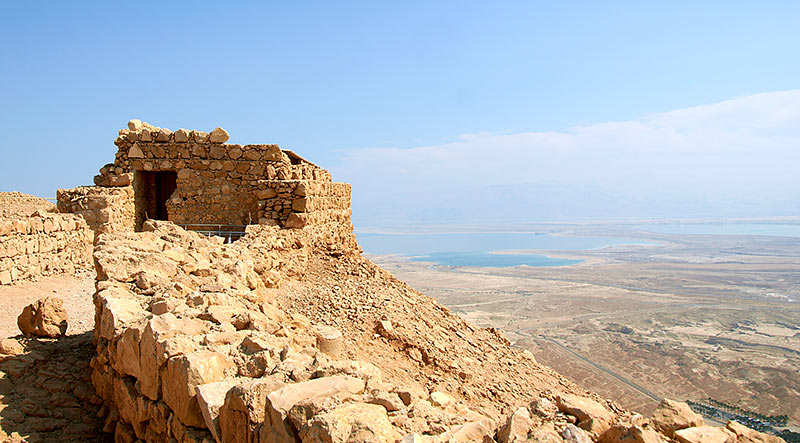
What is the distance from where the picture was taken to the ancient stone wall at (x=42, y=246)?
9328 millimetres

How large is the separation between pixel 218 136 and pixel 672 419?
11.7 m

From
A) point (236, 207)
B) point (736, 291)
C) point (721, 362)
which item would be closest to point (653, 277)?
point (736, 291)

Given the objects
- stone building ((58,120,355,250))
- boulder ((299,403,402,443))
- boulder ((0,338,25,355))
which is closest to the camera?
boulder ((299,403,402,443))

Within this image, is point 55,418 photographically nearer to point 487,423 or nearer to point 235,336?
point 235,336

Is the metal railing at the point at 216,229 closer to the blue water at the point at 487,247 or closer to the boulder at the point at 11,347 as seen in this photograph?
the boulder at the point at 11,347

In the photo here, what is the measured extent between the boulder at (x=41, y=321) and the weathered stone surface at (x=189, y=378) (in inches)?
131

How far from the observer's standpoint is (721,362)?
31.2 m

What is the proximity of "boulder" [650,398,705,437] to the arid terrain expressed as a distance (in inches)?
874

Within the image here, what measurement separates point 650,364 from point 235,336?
31.8 meters

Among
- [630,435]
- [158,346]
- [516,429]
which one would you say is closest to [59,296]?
[158,346]

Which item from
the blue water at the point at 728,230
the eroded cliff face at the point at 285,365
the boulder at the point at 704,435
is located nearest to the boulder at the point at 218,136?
the eroded cliff face at the point at 285,365

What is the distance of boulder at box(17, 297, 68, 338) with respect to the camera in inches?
238

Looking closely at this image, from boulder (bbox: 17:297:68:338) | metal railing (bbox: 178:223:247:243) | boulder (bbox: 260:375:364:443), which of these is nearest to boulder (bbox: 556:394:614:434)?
boulder (bbox: 260:375:364:443)

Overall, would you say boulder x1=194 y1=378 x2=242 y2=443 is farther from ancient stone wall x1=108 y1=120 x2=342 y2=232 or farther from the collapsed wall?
ancient stone wall x1=108 y1=120 x2=342 y2=232
